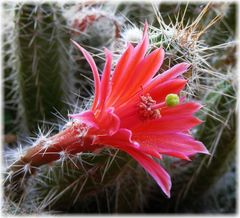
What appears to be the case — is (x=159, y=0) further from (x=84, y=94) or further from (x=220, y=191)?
(x=220, y=191)

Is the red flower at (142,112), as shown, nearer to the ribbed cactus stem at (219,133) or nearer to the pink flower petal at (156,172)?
the pink flower petal at (156,172)

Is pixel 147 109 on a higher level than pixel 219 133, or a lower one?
higher

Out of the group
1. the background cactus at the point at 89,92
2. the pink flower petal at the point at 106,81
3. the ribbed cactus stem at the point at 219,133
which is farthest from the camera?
the ribbed cactus stem at the point at 219,133

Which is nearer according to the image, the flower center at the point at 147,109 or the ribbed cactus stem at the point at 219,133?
the flower center at the point at 147,109

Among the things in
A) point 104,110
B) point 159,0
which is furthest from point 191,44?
point 159,0

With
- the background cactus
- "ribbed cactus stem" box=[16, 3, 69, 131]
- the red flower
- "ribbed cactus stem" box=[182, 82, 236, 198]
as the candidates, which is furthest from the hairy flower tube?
"ribbed cactus stem" box=[16, 3, 69, 131]

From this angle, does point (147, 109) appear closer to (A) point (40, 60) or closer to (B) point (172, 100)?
(B) point (172, 100)

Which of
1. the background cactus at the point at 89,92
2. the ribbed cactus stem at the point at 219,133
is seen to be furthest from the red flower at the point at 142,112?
the ribbed cactus stem at the point at 219,133

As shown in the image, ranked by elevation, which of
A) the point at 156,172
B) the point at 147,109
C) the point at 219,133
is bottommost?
the point at 219,133

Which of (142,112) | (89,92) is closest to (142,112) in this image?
(142,112)
